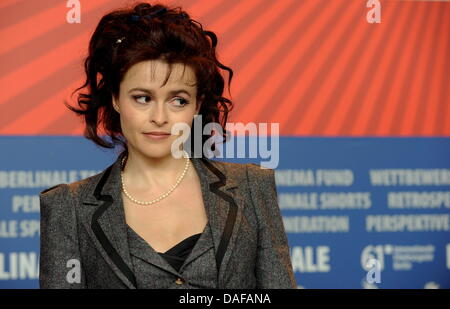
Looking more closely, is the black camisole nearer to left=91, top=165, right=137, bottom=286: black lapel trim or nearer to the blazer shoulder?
left=91, top=165, right=137, bottom=286: black lapel trim

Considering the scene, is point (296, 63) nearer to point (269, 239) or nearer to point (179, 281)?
point (269, 239)

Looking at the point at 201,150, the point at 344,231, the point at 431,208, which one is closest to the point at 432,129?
the point at 431,208

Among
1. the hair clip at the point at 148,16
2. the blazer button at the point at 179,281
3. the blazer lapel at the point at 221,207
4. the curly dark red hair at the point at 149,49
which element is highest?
the hair clip at the point at 148,16

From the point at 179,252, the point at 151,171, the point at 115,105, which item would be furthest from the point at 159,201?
the point at 115,105

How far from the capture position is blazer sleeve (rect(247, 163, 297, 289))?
70.7 inches

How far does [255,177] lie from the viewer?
192cm

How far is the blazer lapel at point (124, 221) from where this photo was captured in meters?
1.74

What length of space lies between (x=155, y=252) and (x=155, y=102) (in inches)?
15.4

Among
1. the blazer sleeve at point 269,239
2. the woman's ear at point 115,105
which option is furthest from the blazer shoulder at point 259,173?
the woman's ear at point 115,105

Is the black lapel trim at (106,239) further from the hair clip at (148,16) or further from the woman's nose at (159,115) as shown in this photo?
the hair clip at (148,16)

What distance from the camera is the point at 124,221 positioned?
1814 mm
